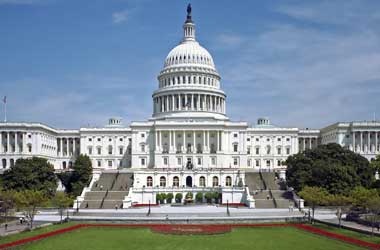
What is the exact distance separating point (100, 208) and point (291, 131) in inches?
2705

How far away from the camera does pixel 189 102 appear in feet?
439

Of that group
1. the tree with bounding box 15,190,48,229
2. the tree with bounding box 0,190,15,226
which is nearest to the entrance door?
the tree with bounding box 15,190,48,229

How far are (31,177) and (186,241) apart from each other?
52660 mm

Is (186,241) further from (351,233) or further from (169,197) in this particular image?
(169,197)

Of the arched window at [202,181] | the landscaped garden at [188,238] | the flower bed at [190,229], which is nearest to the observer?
the landscaped garden at [188,238]

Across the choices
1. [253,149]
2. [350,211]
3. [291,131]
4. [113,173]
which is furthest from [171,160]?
[350,211]

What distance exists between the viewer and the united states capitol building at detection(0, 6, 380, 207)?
353 ft

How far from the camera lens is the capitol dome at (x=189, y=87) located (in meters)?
133

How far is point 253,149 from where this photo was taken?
13525 cm

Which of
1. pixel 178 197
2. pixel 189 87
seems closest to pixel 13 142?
pixel 189 87

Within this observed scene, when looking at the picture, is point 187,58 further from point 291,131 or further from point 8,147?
point 8,147

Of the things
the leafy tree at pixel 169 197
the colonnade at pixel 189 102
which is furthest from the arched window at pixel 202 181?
the colonnade at pixel 189 102

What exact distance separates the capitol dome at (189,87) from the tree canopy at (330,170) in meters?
39.0

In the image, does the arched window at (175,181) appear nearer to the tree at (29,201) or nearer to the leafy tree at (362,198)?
the tree at (29,201)
